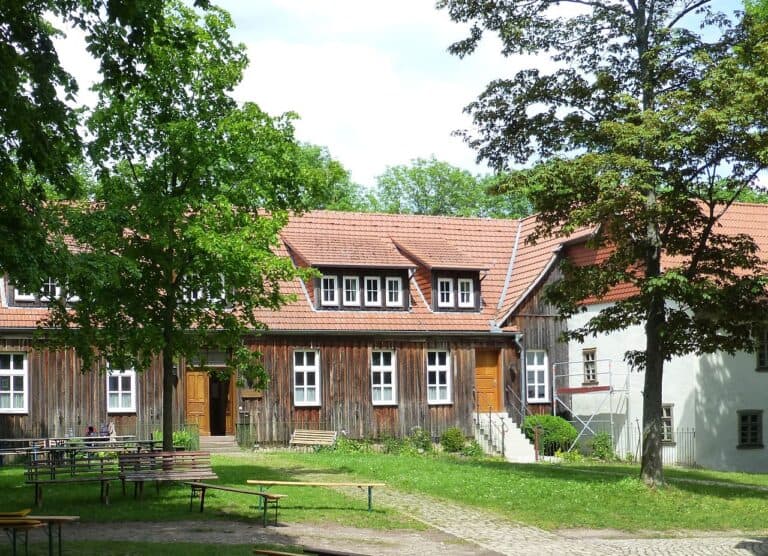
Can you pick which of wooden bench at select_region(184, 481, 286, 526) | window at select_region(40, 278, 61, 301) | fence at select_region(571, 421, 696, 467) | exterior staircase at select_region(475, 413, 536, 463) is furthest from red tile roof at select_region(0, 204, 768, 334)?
wooden bench at select_region(184, 481, 286, 526)

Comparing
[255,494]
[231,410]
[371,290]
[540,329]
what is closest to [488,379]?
[540,329]

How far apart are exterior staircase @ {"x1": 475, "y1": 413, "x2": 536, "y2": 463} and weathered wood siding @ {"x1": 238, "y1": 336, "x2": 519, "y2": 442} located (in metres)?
0.47

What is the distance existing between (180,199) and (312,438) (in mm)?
14509

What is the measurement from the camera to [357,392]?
1417 inches

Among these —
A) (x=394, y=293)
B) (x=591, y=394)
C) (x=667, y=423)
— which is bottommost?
(x=667, y=423)

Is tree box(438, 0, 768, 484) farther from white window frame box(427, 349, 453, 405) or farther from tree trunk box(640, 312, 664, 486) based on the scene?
white window frame box(427, 349, 453, 405)

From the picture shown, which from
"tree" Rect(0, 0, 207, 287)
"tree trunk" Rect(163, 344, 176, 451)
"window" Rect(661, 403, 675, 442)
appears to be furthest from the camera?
"window" Rect(661, 403, 675, 442)

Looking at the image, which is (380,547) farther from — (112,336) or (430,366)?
(430,366)

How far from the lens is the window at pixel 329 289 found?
119ft

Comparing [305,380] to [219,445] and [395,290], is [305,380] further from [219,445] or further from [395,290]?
[395,290]

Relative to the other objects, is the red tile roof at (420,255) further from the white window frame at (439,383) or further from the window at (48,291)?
the window at (48,291)

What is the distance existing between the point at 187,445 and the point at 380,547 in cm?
1658

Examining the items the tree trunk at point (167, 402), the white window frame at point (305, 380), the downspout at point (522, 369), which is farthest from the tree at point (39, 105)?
the downspout at point (522, 369)

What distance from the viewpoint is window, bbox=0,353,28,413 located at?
32.1 metres
